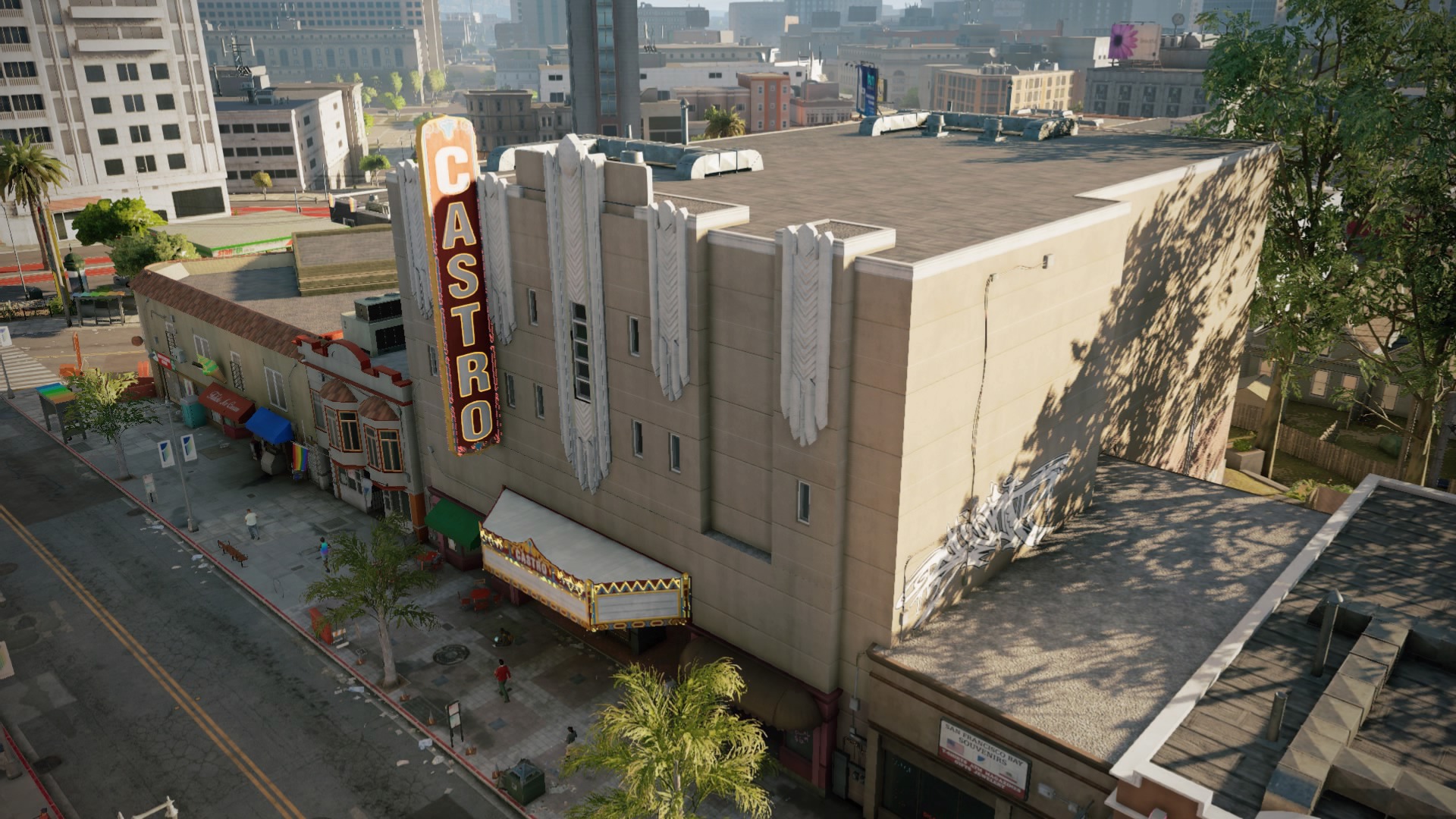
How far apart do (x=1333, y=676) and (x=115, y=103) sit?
13701 centimetres

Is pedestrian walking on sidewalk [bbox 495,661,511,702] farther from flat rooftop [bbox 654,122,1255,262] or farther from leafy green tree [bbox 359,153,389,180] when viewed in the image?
leafy green tree [bbox 359,153,389,180]

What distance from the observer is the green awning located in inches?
1822

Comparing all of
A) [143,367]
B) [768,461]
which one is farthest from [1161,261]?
[143,367]

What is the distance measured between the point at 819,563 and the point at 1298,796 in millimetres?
14038

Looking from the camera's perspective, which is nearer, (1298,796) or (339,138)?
(1298,796)

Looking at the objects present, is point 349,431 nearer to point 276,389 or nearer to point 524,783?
point 276,389

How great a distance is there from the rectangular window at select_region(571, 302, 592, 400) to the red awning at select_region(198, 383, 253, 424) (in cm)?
3254

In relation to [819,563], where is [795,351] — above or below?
above

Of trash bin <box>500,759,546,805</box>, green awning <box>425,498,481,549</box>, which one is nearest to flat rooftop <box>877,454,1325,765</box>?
trash bin <box>500,759,546,805</box>

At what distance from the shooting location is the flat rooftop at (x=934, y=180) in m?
35.1

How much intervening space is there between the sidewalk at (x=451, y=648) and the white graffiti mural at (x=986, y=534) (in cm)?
802

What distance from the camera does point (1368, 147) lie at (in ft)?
151

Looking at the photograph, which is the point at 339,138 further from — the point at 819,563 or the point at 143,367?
the point at 819,563

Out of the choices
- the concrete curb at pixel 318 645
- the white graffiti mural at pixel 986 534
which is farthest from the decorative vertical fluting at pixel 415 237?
the white graffiti mural at pixel 986 534
